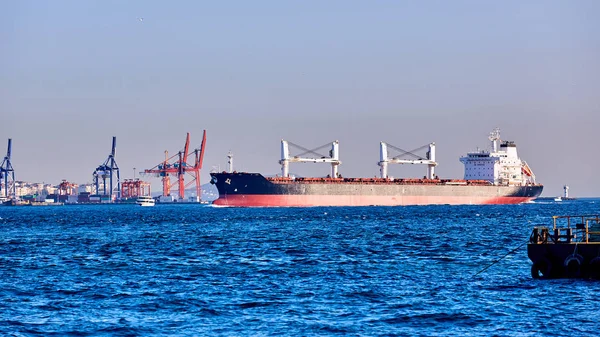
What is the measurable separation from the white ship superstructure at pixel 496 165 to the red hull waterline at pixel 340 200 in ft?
27.1

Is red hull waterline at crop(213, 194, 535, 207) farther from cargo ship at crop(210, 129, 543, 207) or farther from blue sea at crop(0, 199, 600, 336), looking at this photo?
blue sea at crop(0, 199, 600, 336)

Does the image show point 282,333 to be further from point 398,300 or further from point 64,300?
point 64,300

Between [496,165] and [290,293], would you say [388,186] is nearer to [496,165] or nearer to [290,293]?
[496,165]

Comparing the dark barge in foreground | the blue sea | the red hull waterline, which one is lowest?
the blue sea

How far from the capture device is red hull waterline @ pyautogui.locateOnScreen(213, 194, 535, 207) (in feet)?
449

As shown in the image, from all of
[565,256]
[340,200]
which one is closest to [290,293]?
[565,256]

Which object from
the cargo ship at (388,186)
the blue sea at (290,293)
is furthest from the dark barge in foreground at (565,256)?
the cargo ship at (388,186)

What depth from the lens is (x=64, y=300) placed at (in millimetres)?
28609

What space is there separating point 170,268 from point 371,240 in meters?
20.3

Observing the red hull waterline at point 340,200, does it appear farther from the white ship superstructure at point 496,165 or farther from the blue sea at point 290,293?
the blue sea at point 290,293

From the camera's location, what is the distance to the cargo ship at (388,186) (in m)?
137

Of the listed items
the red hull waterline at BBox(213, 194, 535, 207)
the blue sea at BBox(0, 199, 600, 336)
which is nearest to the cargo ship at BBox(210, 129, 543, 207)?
the red hull waterline at BBox(213, 194, 535, 207)

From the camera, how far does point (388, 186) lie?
481ft

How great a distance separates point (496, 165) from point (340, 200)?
41.9m
